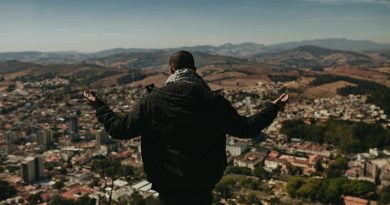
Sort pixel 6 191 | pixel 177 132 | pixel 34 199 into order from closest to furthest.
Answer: pixel 177 132 < pixel 34 199 < pixel 6 191

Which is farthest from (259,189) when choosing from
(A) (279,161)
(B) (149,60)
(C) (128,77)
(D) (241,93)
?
(B) (149,60)

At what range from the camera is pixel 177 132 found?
4.10ft

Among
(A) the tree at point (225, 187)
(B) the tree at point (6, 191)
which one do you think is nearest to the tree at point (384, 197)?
(A) the tree at point (225, 187)

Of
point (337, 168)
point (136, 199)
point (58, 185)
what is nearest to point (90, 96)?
point (136, 199)

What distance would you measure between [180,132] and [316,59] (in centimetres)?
9419

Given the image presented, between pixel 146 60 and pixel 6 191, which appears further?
Result: pixel 146 60

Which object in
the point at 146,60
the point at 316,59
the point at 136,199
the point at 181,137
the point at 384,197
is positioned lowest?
the point at 384,197

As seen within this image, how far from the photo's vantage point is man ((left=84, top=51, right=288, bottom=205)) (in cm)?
125

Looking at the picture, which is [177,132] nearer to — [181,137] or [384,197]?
[181,137]

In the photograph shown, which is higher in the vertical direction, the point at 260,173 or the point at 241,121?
the point at 241,121

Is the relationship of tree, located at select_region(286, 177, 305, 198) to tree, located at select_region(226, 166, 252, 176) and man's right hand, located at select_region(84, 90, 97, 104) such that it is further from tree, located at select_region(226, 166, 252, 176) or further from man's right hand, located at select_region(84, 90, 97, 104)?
man's right hand, located at select_region(84, 90, 97, 104)

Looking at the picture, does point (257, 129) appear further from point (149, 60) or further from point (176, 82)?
point (149, 60)

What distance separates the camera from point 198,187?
Result: 1.28 m

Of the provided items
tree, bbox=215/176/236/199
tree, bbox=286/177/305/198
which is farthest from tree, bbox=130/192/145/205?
tree, bbox=286/177/305/198
